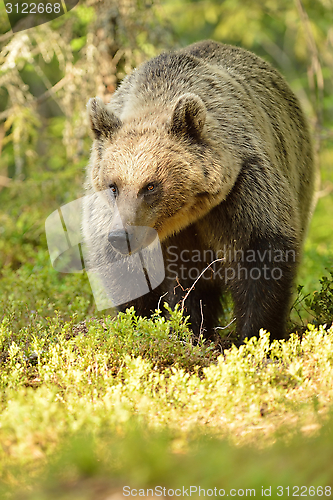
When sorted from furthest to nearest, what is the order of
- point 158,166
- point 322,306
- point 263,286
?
point 322,306 → point 263,286 → point 158,166

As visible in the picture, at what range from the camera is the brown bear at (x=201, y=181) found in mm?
4133

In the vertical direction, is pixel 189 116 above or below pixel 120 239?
above

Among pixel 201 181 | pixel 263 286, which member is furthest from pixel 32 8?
pixel 263 286

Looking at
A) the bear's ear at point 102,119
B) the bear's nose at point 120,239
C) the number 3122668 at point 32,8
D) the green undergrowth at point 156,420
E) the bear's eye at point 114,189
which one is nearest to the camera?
the green undergrowth at point 156,420

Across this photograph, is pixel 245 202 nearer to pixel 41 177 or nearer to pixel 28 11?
pixel 41 177

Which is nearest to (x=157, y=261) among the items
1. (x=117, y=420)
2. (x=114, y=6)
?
(x=117, y=420)

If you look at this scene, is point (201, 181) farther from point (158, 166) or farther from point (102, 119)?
point (102, 119)

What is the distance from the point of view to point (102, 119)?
4.37 m

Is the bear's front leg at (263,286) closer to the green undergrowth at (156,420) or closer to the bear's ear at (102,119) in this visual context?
the green undergrowth at (156,420)

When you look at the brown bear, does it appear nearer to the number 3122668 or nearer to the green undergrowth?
the green undergrowth

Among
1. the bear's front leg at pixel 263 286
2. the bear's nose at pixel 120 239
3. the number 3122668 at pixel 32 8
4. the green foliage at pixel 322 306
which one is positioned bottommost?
the green foliage at pixel 322 306

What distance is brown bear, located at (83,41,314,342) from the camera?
13.6 feet

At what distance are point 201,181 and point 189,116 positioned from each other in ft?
1.77

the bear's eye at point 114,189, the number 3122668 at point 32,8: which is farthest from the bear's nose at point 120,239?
→ the number 3122668 at point 32,8
